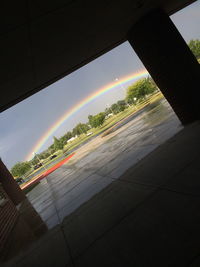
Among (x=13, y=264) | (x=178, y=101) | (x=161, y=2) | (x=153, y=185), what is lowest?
(x=153, y=185)

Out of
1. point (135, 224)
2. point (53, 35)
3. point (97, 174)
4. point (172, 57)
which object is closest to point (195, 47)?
point (172, 57)

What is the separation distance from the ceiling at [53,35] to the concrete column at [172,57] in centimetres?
43

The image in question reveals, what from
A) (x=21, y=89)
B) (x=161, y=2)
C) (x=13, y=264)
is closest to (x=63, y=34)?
(x=21, y=89)

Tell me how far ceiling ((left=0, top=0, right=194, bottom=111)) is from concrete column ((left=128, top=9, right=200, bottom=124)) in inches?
17.1

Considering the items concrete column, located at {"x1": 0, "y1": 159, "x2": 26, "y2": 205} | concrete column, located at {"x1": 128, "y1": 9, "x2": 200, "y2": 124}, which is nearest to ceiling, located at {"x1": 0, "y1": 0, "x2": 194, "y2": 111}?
Answer: concrete column, located at {"x1": 128, "y1": 9, "x2": 200, "y2": 124}

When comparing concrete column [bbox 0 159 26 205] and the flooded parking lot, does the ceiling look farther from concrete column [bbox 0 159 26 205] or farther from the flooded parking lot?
concrete column [bbox 0 159 26 205]

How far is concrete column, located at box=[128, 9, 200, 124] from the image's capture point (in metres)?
6.78

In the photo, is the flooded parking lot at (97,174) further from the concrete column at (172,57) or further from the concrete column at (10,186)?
the concrete column at (10,186)

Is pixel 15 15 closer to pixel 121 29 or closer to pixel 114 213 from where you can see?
pixel 114 213

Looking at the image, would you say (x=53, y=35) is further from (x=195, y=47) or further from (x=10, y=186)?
(x=195, y=47)

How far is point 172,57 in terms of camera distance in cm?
679

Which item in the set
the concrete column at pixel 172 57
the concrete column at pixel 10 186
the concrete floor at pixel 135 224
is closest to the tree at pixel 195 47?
the concrete column at pixel 172 57

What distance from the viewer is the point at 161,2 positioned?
6.42 metres

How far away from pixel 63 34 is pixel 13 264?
17.1 ft
